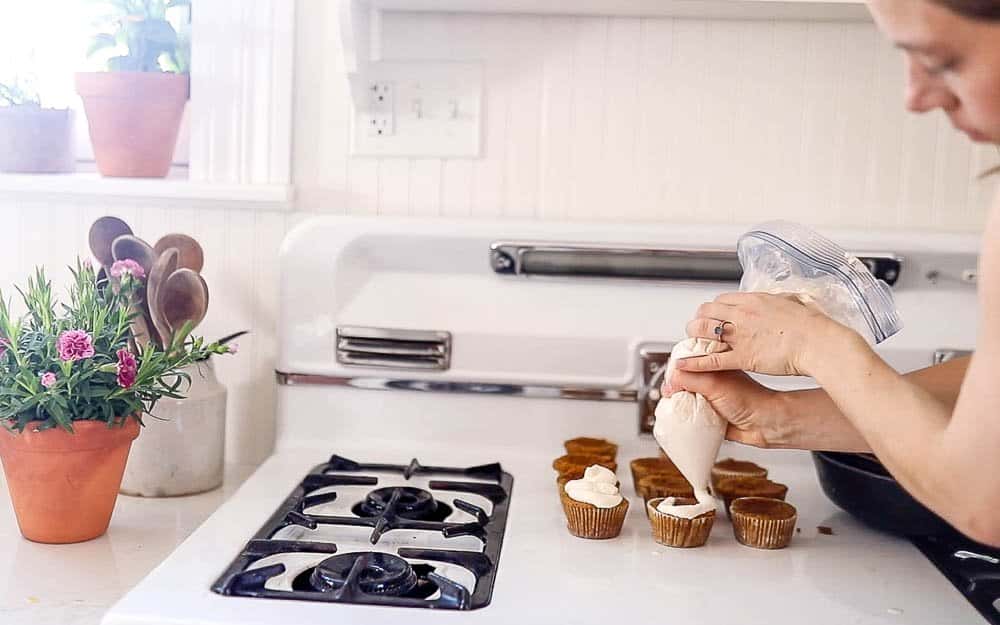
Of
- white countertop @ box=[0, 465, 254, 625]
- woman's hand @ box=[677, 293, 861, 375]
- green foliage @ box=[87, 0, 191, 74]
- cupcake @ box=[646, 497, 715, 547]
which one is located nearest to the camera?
woman's hand @ box=[677, 293, 861, 375]

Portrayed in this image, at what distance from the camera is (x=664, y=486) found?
1.23m

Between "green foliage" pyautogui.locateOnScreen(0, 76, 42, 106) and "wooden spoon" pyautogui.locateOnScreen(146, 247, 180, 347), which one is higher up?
"green foliage" pyautogui.locateOnScreen(0, 76, 42, 106)

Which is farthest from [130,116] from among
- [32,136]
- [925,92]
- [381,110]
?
[925,92]

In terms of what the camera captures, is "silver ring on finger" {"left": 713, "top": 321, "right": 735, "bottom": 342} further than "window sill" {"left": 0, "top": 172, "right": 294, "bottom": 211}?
No

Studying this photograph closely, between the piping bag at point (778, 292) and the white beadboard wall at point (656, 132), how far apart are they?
424 mm

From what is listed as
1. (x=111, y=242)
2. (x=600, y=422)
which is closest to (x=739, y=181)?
(x=600, y=422)

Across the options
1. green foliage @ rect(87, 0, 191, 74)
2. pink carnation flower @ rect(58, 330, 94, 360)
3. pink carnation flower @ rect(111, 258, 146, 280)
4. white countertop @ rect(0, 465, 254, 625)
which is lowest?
white countertop @ rect(0, 465, 254, 625)

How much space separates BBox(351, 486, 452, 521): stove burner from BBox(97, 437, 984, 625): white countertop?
0.09 meters

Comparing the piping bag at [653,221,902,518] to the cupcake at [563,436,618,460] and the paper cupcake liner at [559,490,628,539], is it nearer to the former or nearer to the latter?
the paper cupcake liner at [559,490,628,539]

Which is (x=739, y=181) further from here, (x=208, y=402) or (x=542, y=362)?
(x=208, y=402)

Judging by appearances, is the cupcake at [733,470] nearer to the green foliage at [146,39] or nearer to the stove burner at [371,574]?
the stove burner at [371,574]

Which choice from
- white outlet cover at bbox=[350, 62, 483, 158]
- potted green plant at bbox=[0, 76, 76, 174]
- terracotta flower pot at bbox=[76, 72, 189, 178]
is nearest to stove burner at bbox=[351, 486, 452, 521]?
white outlet cover at bbox=[350, 62, 483, 158]

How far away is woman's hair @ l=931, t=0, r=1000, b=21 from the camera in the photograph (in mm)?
632

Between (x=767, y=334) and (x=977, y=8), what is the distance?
15.4 inches
